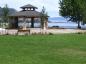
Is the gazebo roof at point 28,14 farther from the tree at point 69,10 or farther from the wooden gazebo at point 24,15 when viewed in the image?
the tree at point 69,10

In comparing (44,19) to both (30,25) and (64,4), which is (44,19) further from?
(64,4)

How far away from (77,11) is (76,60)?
60172 mm

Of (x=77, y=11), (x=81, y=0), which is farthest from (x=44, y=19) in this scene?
(x=77, y=11)

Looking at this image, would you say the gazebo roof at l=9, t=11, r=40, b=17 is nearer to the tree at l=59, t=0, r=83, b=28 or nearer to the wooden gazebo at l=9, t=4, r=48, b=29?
the wooden gazebo at l=9, t=4, r=48, b=29

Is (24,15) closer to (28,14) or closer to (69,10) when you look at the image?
(28,14)

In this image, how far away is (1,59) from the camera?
46.7 ft

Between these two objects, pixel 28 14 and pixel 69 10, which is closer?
pixel 28 14

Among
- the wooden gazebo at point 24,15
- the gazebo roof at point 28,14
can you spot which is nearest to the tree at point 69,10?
the wooden gazebo at point 24,15

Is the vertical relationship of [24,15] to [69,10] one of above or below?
below

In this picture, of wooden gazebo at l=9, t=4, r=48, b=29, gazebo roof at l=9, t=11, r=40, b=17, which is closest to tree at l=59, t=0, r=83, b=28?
wooden gazebo at l=9, t=4, r=48, b=29

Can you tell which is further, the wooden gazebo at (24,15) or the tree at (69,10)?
the tree at (69,10)

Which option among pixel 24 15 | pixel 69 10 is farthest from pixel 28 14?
pixel 69 10

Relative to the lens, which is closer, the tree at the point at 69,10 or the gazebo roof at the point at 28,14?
the gazebo roof at the point at 28,14

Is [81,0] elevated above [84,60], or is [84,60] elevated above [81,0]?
[81,0]
